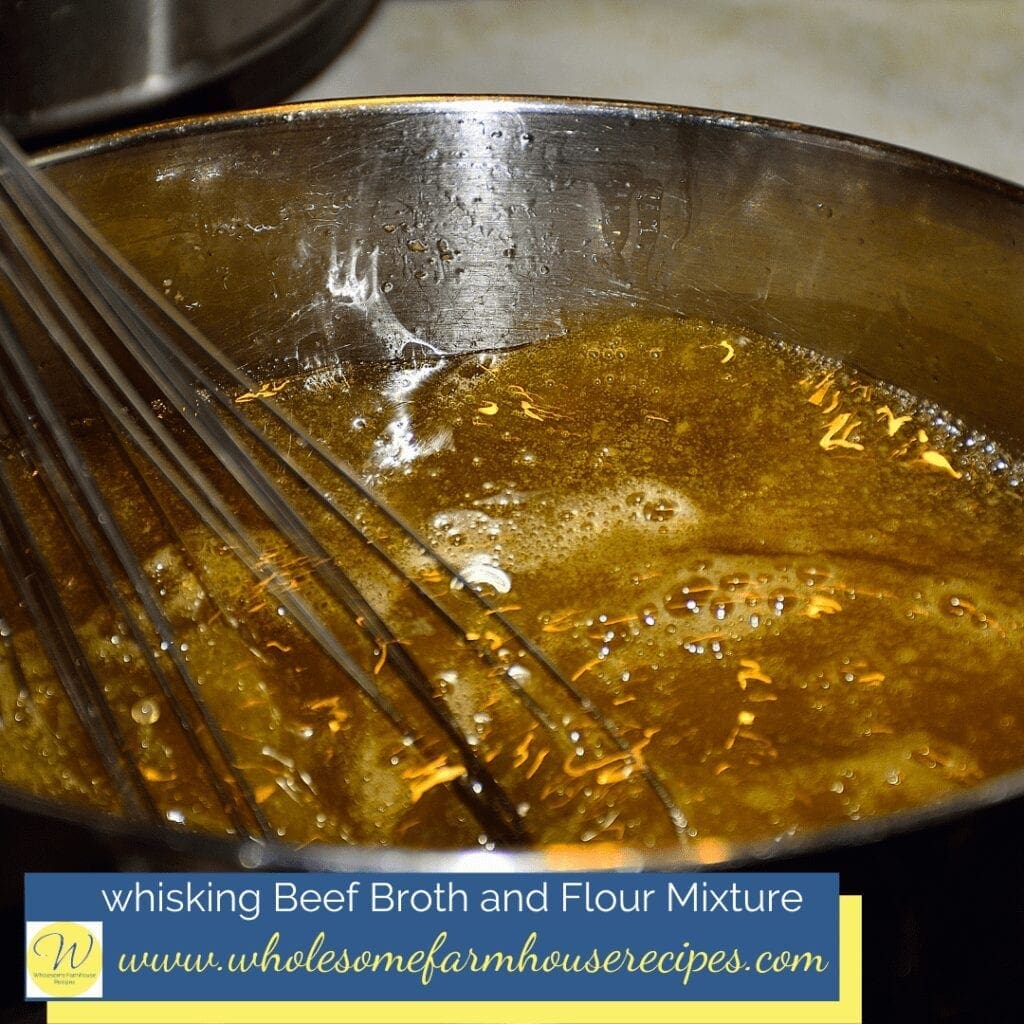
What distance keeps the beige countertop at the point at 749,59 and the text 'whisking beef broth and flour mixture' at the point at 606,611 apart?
29 centimetres

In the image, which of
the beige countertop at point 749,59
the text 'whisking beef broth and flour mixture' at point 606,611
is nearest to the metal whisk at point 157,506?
the text 'whisking beef broth and flour mixture' at point 606,611

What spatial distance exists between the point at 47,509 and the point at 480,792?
0.86 feet

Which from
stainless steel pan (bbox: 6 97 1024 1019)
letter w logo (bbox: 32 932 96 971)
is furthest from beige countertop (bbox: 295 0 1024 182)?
letter w logo (bbox: 32 932 96 971)

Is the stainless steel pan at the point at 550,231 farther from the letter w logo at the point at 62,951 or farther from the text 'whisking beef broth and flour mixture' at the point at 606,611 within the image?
the letter w logo at the point at 62,951

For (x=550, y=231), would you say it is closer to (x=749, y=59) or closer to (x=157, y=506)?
(x=157, y=506)

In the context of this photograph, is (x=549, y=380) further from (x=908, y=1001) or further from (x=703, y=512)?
(x=908, y=1001)

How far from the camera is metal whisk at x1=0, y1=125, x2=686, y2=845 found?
1.60 ft

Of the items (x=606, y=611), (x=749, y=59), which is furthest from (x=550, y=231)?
(x=749, y=59)

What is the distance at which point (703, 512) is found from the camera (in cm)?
63

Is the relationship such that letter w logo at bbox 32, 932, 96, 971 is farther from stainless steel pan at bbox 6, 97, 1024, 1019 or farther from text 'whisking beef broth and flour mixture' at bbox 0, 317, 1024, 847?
stainless steel pan at bbox 6, 97, 1024, 1019

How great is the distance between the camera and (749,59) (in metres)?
0.94

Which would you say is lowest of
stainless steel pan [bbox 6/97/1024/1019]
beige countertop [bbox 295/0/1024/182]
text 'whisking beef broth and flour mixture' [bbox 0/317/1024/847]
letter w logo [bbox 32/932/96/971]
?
letter w logo [bbox 32/932/96/971]

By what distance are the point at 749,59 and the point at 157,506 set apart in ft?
1.92

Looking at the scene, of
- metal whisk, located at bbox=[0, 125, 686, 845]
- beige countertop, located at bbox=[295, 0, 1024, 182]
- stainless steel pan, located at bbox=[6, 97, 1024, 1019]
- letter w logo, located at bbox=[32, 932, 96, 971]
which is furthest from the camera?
beige countertop, located at bbox=[295, 0, 1024, 182]
